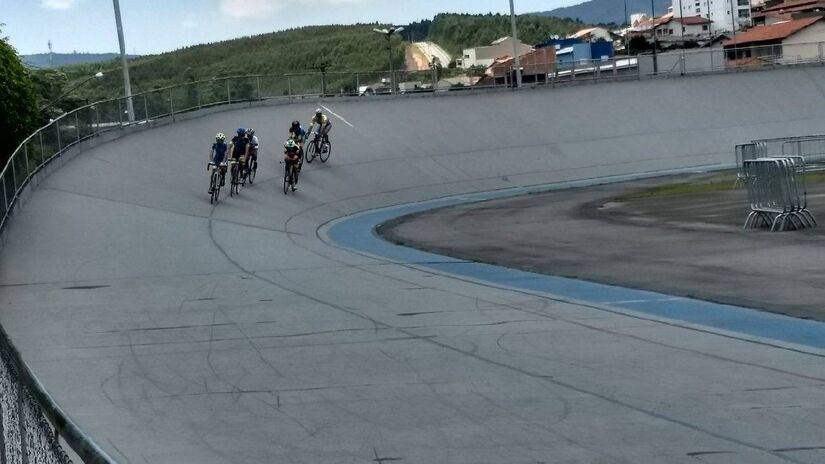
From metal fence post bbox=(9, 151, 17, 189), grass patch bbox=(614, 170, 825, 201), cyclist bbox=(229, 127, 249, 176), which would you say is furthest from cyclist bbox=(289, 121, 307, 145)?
metal fence post bbox=(9, 151, 17, 189)

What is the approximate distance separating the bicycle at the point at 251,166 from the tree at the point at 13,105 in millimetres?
16109

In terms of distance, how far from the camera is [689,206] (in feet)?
104

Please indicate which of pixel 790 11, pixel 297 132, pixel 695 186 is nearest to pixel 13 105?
pixel 297 132

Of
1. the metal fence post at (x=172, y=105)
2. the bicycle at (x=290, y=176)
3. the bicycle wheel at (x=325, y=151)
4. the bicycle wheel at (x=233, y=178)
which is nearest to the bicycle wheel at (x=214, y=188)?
the bicycle wheel at (x=233, y=178)

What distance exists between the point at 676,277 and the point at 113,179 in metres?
19.7

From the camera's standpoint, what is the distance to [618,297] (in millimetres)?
16578

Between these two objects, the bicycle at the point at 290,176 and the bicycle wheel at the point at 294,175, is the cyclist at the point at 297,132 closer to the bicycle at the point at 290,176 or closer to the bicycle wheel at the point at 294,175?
the bicycle at the point at 290,176

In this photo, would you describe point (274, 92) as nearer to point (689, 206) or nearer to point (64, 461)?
point (689, 206)

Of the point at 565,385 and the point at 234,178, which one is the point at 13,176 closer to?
the point at 234,178

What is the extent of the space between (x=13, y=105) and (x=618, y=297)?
40.7m

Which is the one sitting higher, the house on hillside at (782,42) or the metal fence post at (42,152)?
the house on hillside at (782,42)

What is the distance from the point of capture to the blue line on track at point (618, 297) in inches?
517

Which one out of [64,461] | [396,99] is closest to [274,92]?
[396,99]

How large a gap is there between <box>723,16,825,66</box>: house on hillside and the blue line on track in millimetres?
40041
